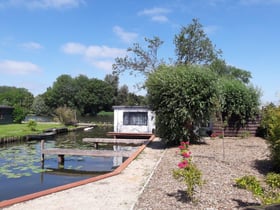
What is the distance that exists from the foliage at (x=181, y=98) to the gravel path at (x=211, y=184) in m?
2.85

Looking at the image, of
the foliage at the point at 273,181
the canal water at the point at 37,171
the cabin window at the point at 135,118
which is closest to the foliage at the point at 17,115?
the cabin window at the point at 135,118

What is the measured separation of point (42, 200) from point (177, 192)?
2931 millimetres

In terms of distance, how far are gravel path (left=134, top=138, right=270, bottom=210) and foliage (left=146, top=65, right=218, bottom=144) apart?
2851 mm

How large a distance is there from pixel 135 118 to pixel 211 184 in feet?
63.0

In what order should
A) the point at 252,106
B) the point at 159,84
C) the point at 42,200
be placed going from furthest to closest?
the point at 252,106, the point at 159,84, the point at 42,200

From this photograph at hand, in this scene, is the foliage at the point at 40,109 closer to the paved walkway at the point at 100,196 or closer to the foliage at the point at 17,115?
the foliage at the point at 17,115

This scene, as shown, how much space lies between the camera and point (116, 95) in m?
92.1

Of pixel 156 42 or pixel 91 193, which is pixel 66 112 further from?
pixel 91 193

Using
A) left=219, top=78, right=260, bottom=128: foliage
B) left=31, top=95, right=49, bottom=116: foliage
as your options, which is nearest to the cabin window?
left=219, top=78, right=260, bottom=128: foliage

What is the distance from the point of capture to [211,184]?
7.75 meters

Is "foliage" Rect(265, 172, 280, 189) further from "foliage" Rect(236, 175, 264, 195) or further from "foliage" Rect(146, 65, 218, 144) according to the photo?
"foliage" Rect(146, 65, 218, 144)

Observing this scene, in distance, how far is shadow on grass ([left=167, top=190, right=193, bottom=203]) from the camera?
21.0 feet

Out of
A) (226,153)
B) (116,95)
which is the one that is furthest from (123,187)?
(116,95)

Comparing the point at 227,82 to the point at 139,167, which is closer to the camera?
the point at 139,167
